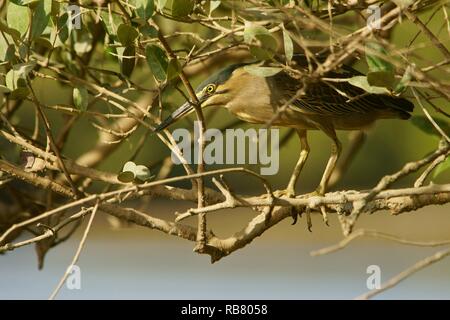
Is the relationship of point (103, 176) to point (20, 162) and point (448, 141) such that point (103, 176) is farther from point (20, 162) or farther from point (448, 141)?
point (448, 141)

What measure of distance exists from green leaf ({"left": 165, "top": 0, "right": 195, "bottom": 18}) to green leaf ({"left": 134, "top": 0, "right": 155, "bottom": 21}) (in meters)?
0.07

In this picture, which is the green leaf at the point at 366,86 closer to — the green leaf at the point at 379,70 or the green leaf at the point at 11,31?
the green leaf at the point at 379,70

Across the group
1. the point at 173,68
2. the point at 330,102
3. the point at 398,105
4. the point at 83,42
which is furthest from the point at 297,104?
the point at 173,68

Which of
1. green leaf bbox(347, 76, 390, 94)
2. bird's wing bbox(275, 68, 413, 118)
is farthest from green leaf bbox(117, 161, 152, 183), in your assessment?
bird's wing bbox(275, 68, 413, 118)

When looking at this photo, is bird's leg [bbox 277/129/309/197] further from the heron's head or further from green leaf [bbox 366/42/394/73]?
green leaf [bbox 366/42/394/73]

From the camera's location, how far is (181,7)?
213 centimetres

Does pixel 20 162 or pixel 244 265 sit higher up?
pixel 244 265

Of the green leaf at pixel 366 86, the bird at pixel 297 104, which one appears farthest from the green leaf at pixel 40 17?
the bird at pixel 297 104

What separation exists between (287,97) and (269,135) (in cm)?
44

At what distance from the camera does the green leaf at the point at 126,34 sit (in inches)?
84.7

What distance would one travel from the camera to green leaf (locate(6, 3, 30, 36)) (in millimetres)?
2219
